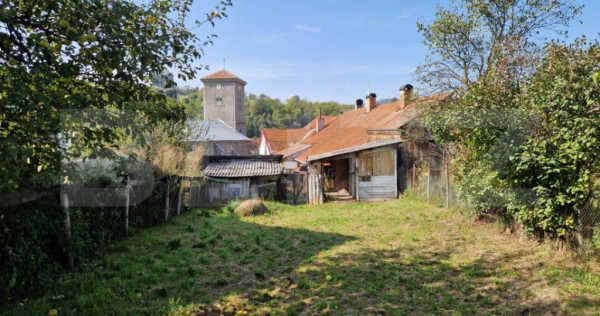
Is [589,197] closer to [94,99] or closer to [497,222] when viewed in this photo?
[497,222]

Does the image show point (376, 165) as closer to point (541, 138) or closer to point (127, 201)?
point (541, 138)

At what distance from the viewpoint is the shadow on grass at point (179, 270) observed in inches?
196

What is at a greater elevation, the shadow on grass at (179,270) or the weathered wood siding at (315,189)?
the weathered wood siding at (315,189)

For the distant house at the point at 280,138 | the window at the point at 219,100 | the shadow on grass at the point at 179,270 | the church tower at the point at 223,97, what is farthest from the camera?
the window at the point at 219,100

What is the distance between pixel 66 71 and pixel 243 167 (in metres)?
16.3

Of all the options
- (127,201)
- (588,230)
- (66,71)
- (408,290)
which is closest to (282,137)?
(127,201)

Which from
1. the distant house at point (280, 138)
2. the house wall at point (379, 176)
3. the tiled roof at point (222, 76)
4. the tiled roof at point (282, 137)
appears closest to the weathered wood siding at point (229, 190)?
the house wall at point (379, 176)

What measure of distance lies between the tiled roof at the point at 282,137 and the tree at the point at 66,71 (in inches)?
1516

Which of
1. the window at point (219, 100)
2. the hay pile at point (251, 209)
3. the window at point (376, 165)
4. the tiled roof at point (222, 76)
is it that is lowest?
the hay pile at point (251, 209)

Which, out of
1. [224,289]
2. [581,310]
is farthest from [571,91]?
[224,289]

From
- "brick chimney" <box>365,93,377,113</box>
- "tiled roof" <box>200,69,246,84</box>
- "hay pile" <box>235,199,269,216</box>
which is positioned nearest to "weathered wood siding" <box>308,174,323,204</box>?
"hay pile" <box>235,199,269,216</box>

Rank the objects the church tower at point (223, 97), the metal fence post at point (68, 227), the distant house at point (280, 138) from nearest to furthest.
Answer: the metal fence post at point (68, 227), the distant house at point (280, 138), the church tower at point (223, 97)

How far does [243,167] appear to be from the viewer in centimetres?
2005

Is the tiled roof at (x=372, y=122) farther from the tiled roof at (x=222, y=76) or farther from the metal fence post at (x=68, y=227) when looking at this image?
the tiled roof at (x=222, y=76)
